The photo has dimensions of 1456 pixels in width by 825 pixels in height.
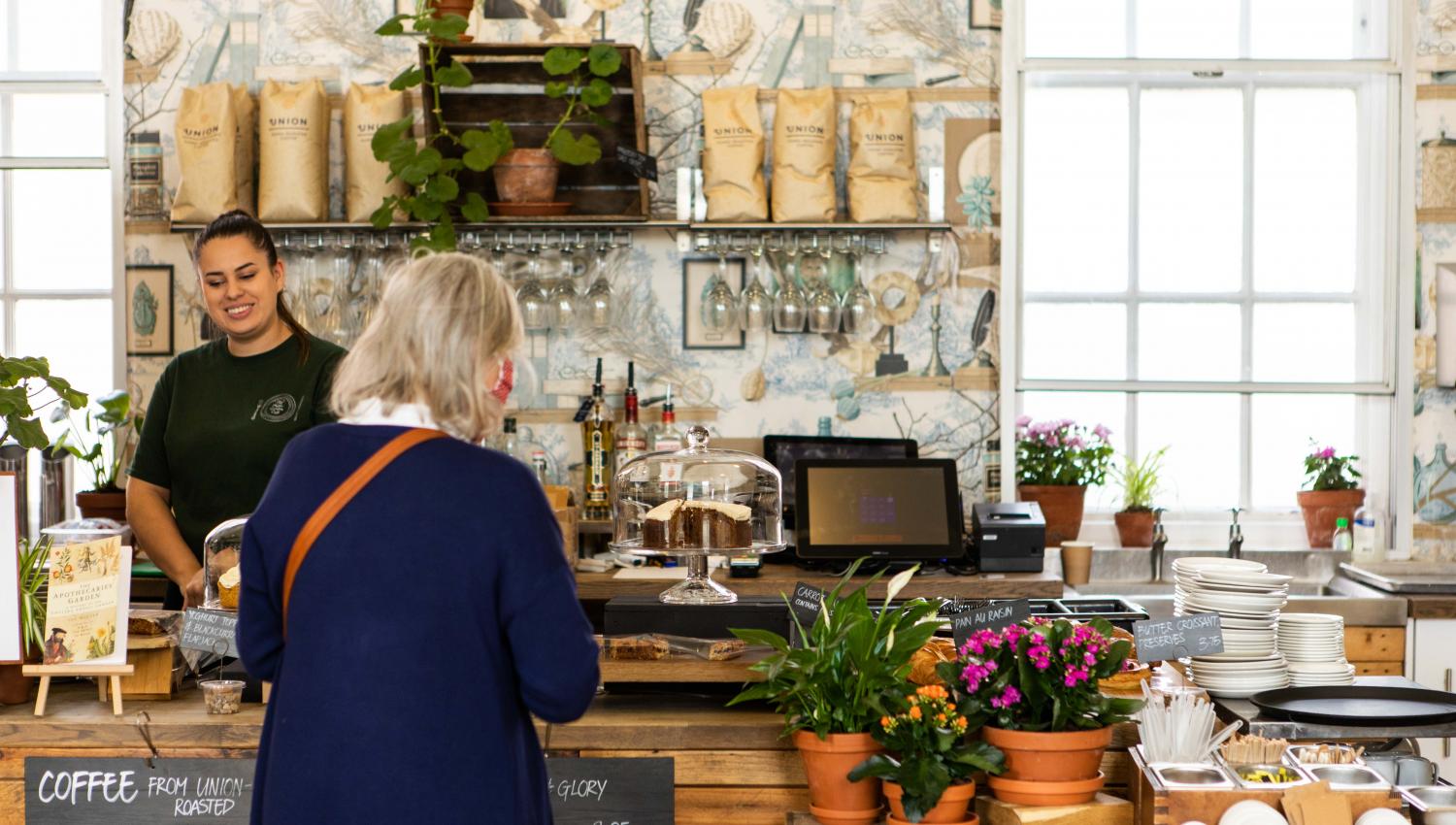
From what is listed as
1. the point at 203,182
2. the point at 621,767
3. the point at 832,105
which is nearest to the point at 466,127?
the point at 203,182

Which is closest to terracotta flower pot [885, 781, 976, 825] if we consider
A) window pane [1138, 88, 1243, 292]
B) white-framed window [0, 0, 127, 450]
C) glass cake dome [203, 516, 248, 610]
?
glass cake dome [203, 516, 248, 610]

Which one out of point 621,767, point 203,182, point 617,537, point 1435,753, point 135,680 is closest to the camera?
point 621,767

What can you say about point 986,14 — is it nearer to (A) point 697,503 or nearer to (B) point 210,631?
(A) point 697,503

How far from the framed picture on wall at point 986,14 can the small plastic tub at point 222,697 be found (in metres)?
3.29

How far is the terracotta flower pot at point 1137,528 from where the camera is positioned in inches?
185

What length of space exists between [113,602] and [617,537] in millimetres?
1246

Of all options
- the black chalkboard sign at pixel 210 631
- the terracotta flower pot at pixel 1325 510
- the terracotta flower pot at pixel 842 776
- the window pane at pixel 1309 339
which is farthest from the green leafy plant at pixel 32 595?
the window pane at pixel 1309 339

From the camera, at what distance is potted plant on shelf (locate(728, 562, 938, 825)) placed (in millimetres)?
2117

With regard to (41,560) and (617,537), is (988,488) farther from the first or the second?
(41,560)

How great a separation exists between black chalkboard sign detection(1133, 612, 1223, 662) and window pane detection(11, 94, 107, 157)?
4.15 metres

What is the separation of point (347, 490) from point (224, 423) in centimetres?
148

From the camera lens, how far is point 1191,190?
16.3 feet

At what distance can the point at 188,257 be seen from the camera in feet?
15.4

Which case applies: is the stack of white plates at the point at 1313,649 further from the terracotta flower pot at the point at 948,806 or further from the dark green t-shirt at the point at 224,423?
the dark green t-shirt at the point at 224,423
